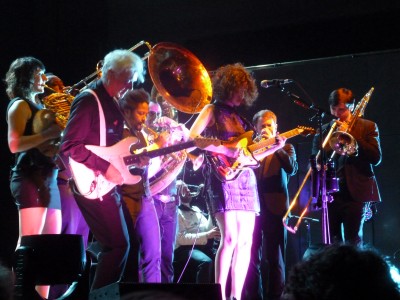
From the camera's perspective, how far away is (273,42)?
8.23 meters

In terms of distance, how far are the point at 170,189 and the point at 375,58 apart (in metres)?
4.27

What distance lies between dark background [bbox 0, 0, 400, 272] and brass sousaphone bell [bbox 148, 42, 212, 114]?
255cm

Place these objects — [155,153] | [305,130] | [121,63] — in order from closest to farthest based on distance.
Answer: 1. [121,63]
2. [155,153]
3. [305,130]

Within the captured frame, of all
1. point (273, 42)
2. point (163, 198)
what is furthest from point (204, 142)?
point (273, 42)

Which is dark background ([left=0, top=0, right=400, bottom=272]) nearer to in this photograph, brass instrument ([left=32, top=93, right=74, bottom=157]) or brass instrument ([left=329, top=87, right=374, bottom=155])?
brass instrument ([left=329, top=87, right=374, bottom=155])

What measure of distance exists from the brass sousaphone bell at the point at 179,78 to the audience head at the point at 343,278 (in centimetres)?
415

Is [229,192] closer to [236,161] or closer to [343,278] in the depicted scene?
[236,161]

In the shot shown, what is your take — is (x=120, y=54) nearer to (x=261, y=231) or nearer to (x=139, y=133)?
(x=139, y=133)

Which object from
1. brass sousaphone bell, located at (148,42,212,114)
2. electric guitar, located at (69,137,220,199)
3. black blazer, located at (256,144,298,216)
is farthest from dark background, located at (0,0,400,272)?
electric guitar, located at (69,137,220,199)

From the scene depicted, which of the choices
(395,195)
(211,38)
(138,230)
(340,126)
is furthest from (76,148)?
(395,195)

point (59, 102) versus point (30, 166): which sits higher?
point (59, 102)

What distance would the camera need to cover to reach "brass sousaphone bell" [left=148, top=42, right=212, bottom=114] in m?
5.54

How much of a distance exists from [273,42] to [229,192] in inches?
153

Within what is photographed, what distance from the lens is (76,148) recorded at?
3969 millimetres
